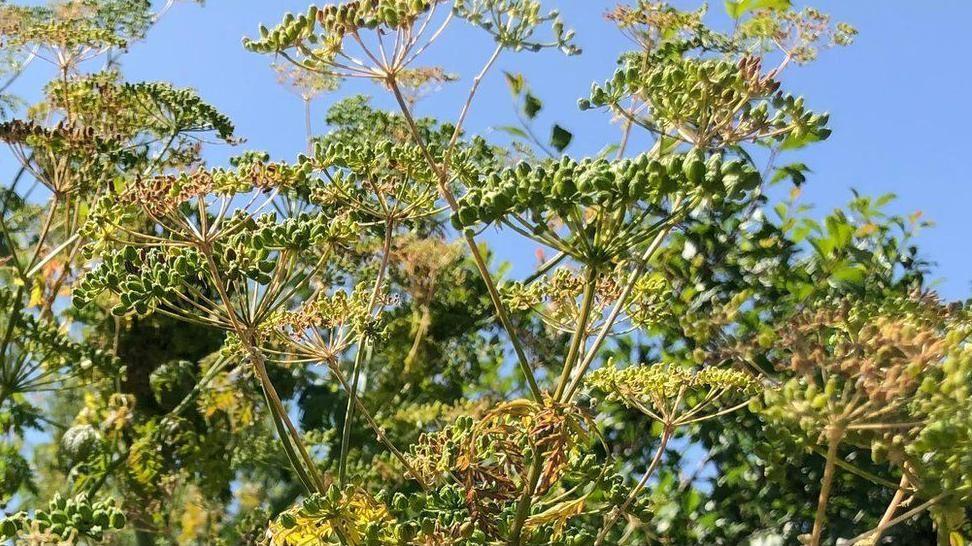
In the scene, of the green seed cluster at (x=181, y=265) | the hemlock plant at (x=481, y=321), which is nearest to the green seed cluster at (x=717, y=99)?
the hemlock plant at (x=481, y=321)

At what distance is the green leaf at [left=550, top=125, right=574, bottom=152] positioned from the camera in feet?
13.3

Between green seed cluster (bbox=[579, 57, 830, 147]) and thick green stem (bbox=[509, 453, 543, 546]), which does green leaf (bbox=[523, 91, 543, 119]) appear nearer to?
green seed cluster (bbox=[579, 57, 830, 147])

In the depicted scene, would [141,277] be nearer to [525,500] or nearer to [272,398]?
[272,398]

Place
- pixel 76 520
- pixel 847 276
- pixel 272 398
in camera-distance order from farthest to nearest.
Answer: pixel 847 276 < pixel 272 398 < pixel 76 520

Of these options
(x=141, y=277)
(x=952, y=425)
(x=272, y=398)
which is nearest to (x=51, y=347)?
(x=141, y=277)

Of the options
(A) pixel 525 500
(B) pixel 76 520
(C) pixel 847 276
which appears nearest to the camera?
(A) pixel 525 500

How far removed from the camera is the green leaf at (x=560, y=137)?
4051mm

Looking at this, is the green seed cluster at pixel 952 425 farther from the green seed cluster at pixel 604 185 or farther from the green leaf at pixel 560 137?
the green leaf at pixel 560 137

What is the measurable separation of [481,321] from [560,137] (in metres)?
1.45

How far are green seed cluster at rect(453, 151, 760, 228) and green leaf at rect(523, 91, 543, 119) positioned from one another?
243 centimetres

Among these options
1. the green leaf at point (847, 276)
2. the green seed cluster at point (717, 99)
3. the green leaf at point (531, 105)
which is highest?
the green leaf at point (531, 105)

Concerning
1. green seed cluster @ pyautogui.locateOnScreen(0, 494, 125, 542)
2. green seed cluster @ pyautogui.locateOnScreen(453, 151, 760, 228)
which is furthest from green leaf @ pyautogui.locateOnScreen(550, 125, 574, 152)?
green seed cluster @ pyautogui.locateOnScreen(0, 494, 125, 542)

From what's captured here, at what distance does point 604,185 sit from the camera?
175cm

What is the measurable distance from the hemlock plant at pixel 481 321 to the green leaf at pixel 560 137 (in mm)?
15
